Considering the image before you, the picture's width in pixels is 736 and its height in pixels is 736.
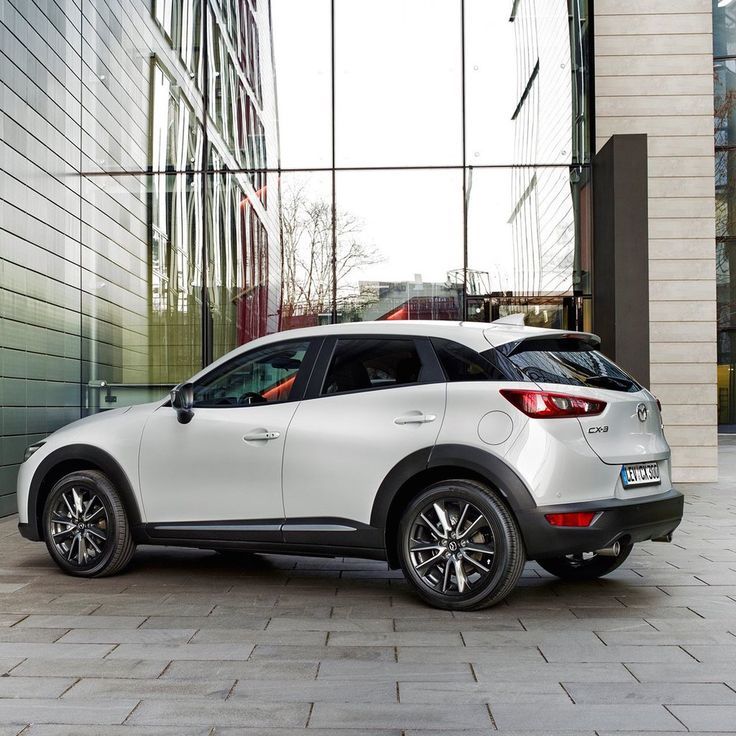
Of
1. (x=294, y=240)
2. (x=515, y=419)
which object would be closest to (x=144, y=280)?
(x=294, y=240)

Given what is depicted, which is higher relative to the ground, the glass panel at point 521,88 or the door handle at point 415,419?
the glass panel at point 521,88

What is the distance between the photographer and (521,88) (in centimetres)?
1320

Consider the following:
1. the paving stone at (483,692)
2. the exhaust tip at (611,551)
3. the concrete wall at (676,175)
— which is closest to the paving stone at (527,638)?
the paving stone at (483,692)

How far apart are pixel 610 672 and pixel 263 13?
1142 centimetres

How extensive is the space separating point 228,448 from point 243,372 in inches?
22.9

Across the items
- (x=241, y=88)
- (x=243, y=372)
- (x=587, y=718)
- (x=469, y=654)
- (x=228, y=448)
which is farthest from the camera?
(x=241, y=88)

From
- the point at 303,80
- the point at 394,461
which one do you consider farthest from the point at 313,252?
the point at 394,461

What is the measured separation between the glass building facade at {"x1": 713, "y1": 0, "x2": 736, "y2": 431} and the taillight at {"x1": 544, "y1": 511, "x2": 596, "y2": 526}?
902 inches

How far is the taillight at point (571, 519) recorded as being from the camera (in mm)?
5094

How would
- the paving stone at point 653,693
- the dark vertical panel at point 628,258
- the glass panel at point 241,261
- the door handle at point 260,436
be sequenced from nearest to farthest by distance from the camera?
the paving stone at point 653,693 < the door handle at point 260,436 < the dark vertical panel at point 628,258 < the glass panel at point 241,261

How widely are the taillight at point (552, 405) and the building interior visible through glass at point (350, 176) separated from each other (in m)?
7.65

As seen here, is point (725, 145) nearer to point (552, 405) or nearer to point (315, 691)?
point (552, 405)

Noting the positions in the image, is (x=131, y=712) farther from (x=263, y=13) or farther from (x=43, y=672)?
(x=263, y=13)

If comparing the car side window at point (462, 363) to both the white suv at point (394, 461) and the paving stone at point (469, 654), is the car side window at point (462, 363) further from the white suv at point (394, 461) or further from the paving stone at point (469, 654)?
the paving stone at point (469, 654)
